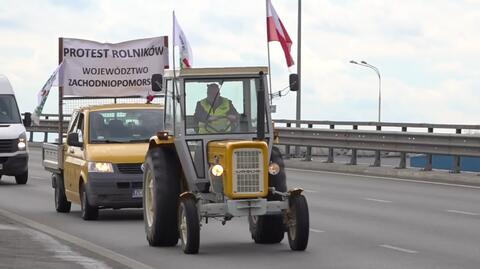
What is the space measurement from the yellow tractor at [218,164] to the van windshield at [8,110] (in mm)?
14333

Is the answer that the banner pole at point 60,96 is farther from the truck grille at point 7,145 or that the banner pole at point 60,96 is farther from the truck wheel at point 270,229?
the truck wheel at point 270,229

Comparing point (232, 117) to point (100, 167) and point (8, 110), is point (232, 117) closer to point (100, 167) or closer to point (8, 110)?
point (100, 167)

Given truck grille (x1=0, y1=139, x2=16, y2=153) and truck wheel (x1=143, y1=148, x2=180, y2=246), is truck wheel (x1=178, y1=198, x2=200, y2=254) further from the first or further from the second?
truck grille (x1=0, y1=139, x2=16, y2=153)

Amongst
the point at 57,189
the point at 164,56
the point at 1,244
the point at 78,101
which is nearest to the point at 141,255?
the point at 1,244

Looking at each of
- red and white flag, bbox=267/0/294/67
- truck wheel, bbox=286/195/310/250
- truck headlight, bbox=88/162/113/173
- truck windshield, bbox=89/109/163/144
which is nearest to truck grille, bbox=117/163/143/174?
truck headlight, bbox=88/162/113/173

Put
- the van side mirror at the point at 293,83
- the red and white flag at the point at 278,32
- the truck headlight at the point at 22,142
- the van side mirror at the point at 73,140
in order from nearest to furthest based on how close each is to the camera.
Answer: the van side mirror at the point at 293,83
the van side mirror at the point at 73,140
the red and white flag at the point at 278,32
the truck headlight at the point at 22,142

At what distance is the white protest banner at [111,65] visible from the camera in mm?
Answer: 25375

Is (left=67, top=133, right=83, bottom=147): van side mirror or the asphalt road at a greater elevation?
(left=67, top=133, right=83, bottom=147): van side mirror

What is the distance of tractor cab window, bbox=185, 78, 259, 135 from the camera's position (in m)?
15.3

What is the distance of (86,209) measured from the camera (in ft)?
64.7

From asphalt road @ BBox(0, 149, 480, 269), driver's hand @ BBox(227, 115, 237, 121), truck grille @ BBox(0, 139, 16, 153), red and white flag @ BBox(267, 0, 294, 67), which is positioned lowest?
asphalt road @ BBox(0, 149, 480, 269)

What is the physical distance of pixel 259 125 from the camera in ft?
48.6

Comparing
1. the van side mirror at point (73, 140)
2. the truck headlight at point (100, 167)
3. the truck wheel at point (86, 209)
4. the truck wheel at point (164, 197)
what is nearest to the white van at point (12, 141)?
the van side mirror at point (73, 140)

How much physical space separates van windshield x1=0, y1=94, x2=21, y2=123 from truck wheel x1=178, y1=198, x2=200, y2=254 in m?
16.0
